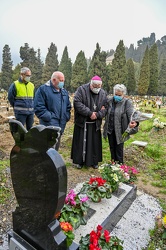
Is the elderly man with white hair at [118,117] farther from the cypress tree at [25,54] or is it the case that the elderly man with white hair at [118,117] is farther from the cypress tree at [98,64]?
the cypress tree at [25,54]

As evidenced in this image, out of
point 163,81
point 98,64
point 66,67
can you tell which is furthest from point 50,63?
point 163,81

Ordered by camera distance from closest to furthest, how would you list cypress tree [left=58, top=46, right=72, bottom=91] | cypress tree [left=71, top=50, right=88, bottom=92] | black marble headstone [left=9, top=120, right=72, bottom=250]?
black marble headstone [left=9, top=120, right=72, bottom=250] → cypress tree [left=71, top=50, right=88, bottom=92] → cypress tree [left=58, top=46, right=72, bottom=91]

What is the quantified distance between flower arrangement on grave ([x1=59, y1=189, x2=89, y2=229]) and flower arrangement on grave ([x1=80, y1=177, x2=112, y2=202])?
336 mm

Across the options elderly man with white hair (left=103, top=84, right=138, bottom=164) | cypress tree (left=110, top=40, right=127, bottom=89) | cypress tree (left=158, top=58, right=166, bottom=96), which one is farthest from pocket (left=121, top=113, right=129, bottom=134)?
cypress tree (left=158, top=58, right=166, bottom=96)

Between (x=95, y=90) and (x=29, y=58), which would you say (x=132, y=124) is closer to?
(x=95, y=90)

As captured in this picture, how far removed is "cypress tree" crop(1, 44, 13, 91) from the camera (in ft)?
111

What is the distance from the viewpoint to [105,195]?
2957 millimetres

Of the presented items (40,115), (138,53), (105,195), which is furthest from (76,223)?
(138,53)

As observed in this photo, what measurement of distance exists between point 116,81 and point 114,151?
2984 cm

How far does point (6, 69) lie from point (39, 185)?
36.6 metres

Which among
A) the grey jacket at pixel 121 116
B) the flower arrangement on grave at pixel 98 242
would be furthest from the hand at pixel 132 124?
the flower arrangement on grave at pixel 98 242

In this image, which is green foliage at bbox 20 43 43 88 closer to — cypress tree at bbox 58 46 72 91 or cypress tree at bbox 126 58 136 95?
cypress tree at bbox 58 46 72 91

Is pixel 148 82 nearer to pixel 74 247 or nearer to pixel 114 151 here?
pixel 114 151

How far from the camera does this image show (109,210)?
281 cm
